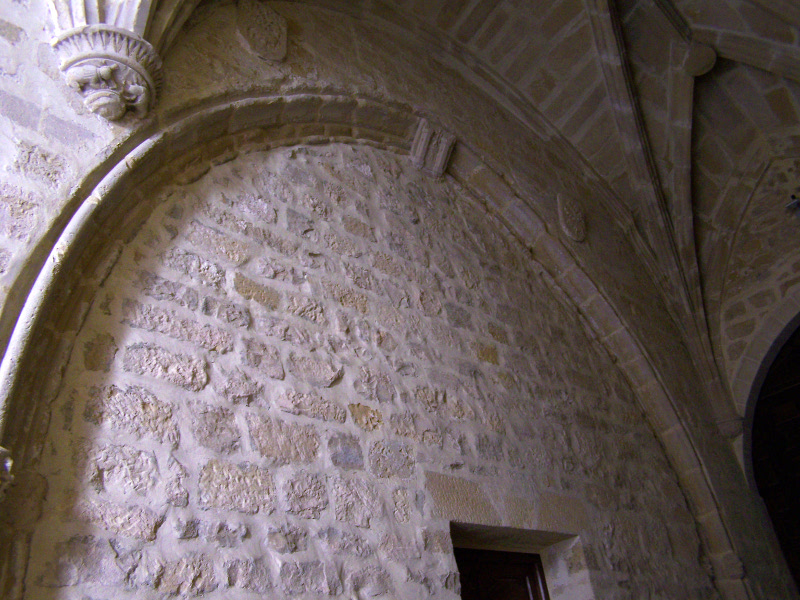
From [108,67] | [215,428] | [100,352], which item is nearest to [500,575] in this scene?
[215,428]

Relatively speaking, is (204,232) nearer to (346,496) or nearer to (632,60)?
(346,496)

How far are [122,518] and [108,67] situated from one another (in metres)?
1.40

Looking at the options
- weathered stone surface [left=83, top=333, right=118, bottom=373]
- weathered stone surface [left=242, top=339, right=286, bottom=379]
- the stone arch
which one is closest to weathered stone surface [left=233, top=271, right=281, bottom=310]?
weathered stone surface [left=242, top=339, right=286, bottom=379]

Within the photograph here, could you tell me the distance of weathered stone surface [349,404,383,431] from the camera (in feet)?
8.25

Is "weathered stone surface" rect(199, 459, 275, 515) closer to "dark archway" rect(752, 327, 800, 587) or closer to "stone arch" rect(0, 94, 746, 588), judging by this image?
"stone arch" rect(0, 94, 746, 588)

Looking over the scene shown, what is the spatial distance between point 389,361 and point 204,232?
0.90 metres

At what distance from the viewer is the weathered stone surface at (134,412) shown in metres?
1.88

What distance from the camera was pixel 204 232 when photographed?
247 cm

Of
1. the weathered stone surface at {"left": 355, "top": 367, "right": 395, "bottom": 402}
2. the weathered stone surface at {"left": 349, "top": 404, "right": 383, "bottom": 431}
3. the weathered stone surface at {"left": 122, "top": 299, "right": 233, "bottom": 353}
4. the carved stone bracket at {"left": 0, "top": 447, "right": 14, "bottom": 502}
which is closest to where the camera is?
the carved stone bracket at {"left": 0, "top": 447, "right": 14, "bottom": 502}

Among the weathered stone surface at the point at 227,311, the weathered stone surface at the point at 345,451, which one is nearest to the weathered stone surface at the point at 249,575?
the weathered stone surface at the point at 345,451

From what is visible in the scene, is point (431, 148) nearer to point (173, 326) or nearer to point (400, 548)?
point (173, 326)

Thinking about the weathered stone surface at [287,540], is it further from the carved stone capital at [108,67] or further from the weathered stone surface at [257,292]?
the carved stone capital at [108,67]

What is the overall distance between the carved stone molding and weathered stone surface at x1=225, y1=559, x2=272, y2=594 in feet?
10.3

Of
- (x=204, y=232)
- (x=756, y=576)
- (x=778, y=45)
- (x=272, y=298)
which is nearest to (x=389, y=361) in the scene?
(x=272, y=298)
